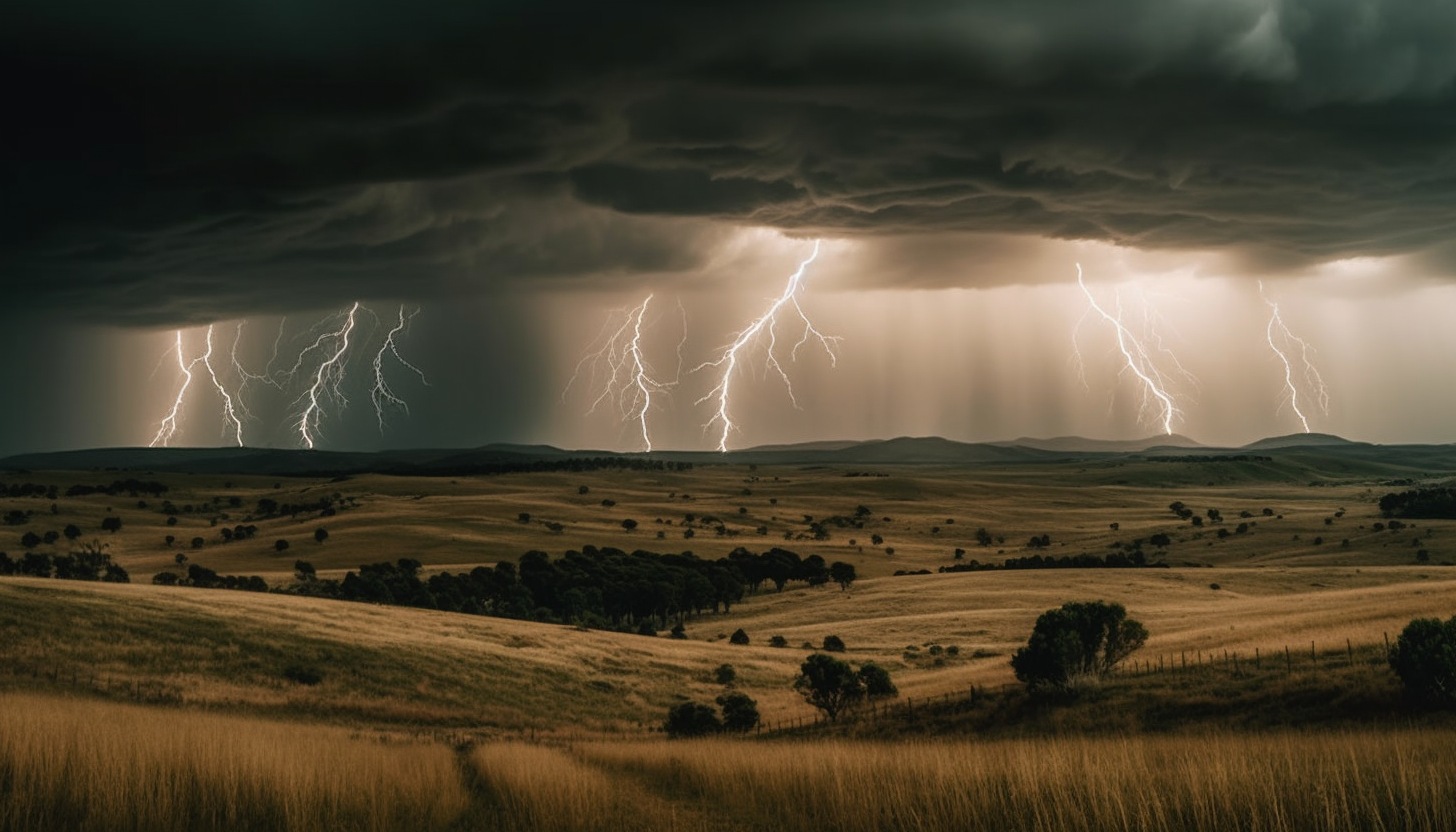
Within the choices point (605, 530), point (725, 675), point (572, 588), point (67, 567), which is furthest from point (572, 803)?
point (605, 530)

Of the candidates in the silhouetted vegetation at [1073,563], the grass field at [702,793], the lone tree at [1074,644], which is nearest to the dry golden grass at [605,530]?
the silhouetted vegetation at [1073,563]

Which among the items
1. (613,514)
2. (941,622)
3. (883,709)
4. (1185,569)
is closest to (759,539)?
(613,514)

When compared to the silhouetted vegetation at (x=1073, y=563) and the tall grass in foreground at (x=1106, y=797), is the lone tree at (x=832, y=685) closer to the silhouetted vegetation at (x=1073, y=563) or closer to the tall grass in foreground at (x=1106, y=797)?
the tall grass in foreground at (x=1106, y=797)

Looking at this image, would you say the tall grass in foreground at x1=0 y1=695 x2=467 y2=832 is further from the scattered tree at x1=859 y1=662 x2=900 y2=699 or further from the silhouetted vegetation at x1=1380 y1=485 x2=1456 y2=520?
the silhouetted vegetation at x1=1380 y1=485 x2=1456 y2=520

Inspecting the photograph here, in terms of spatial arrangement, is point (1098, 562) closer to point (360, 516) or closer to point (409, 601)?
point (409, 601)

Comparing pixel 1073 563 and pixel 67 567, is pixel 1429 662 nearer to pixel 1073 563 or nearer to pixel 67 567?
pixel 1073 563

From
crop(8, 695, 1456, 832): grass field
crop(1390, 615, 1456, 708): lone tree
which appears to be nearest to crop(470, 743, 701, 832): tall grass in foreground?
crop(8, 695, 1456, 832): grass field

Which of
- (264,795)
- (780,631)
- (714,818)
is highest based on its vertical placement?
(264,795)
